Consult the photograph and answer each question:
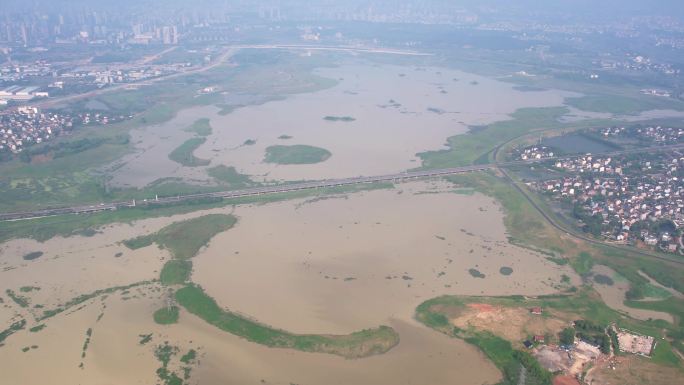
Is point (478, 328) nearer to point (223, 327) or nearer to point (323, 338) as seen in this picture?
point (323, 338)

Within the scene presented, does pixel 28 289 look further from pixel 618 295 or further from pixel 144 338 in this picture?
pixel 618 295

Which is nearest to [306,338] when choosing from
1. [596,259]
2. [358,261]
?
[358,261]

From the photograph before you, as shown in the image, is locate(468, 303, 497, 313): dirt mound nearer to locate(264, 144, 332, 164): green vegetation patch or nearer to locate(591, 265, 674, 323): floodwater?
locate(591, 265, 674, 323): floodwater

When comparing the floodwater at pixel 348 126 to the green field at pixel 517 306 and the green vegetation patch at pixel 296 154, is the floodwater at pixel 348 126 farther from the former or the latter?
the green field at pixel 517 306

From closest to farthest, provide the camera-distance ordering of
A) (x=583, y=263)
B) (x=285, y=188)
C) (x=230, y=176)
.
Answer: (x=583, y=263) → (x=285, y=188) → (x=230, y=176)

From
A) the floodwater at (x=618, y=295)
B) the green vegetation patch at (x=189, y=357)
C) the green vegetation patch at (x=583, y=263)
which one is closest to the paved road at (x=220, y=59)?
the green vegetation patch at (x=189, y=357)

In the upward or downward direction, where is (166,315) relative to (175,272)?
downward
